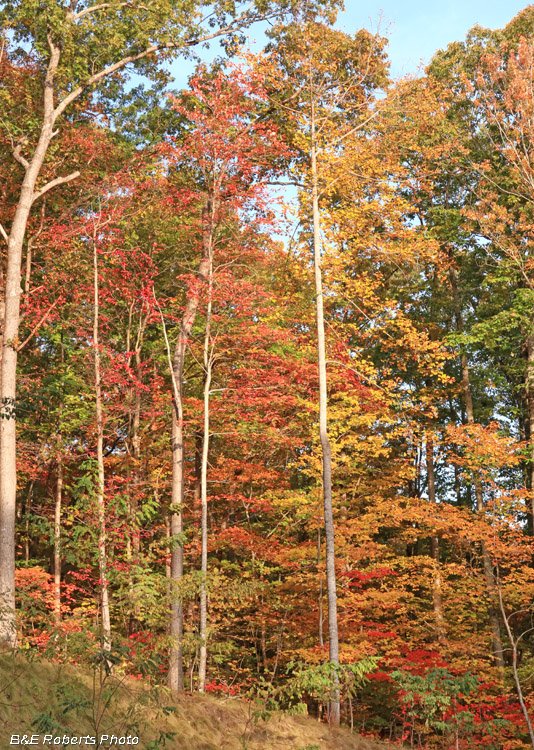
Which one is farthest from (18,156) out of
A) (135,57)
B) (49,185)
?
(135,57)

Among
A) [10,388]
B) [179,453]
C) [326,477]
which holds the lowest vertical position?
[326,477]

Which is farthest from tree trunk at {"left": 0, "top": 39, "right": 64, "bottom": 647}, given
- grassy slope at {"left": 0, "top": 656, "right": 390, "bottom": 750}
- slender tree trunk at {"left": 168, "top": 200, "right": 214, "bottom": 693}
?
slender tree trunk at {"left": 168, "top": 200, "right": 214, "bottom": 693}

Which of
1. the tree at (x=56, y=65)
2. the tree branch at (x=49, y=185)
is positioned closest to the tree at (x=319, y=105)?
the tree at (x=56, y=65)

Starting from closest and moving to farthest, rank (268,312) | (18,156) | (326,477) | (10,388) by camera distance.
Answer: (10,388)
(326,477)
(18,156)
(268,312)

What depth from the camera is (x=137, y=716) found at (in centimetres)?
716

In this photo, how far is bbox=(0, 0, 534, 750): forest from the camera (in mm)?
14242

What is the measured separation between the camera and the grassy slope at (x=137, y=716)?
6.22 m

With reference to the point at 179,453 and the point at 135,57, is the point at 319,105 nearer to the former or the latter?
the point at 135,57

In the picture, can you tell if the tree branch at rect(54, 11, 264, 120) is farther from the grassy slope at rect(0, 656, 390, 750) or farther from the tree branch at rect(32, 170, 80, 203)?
the grassy slope at rect(0, 656, 390, 750)

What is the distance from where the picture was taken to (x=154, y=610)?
8.21m

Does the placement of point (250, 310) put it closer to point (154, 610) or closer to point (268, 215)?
point (268, 215)

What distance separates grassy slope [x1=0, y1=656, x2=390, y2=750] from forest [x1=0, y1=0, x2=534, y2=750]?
1910 mm

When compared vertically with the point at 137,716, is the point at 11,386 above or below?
above

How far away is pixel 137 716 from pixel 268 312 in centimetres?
1174
